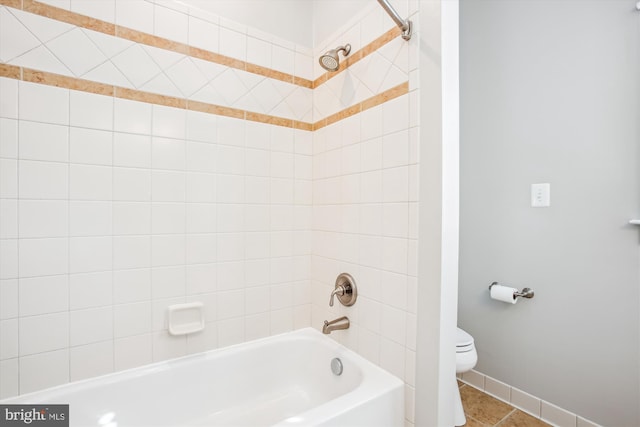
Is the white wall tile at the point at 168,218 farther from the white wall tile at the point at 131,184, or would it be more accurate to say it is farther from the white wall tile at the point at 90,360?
the white wall tile at the point at 90,360

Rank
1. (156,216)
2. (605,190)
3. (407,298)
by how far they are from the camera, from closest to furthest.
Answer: (407,298) < (156,216) < (605,190)

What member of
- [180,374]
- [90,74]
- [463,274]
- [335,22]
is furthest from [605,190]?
[90,74]

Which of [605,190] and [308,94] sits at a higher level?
[308,94]

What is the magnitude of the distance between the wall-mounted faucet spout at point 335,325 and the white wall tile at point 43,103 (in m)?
1.46

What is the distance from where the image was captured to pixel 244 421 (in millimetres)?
1414

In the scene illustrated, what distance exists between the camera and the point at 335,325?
149 centimetres

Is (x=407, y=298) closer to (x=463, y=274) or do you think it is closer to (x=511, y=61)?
(x=463, y=274)

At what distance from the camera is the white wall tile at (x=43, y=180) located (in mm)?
1114

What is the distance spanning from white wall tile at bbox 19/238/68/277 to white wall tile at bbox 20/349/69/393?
1.09ft

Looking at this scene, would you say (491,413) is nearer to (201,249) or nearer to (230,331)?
(230,331)

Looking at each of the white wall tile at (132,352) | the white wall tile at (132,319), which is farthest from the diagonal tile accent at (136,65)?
the white wall tile at (132,352)

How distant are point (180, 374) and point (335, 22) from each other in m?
2.01

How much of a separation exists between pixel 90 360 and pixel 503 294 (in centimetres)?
223

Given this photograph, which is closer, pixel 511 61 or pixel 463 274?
pixel 511 61
